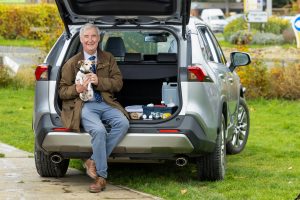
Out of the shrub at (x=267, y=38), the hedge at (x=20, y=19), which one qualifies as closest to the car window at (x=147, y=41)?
the hedge at (x=20, y=19)

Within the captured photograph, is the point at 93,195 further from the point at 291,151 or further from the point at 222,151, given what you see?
the point at 291,151

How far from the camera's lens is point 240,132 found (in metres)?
11.5

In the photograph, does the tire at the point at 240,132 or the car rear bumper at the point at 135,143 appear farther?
the tire at the point at 240,132

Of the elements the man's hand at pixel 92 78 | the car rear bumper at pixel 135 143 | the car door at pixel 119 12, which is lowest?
the car rear bumper at pixel 135 143

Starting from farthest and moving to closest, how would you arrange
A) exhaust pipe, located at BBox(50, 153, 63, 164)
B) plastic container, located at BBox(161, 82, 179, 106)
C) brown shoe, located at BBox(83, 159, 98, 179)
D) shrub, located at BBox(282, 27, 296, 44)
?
shrub, located at BBox(282, 27, 296, 44) → plastic container, located at BBox(161, 82, 179, 106) → exhaust pipe, located at BBox(50, 153, 63, 164) → brown shoe, located at BBox(83, 159, 98, 179)

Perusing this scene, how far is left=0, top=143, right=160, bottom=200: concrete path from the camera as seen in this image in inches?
324

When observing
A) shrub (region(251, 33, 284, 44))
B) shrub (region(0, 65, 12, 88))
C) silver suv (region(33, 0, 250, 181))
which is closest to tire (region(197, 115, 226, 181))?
silver suv (region(33, 0, 250, 181))

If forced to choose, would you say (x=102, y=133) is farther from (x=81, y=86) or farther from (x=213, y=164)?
(x=213, y=164)

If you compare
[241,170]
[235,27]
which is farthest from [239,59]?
[235,27]

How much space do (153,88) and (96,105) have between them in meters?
1.22

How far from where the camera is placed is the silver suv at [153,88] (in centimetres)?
840

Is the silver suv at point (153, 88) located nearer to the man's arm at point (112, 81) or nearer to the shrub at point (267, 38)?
the man's arm at point (112, 81)

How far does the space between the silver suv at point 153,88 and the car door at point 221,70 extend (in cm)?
2

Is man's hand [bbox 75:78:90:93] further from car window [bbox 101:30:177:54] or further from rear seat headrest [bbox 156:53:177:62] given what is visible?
rear seat headrest [bbox 156:53:177:62]
